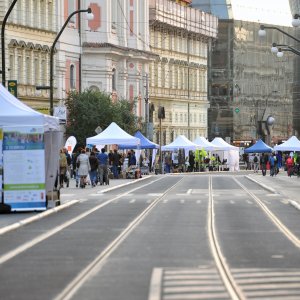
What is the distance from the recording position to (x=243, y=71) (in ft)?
480

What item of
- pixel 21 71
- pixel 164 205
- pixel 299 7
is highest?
pixel 299 7

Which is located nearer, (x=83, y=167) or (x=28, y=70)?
(x=83, y=167)

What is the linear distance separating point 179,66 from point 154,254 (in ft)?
366

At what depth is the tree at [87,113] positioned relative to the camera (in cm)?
8762

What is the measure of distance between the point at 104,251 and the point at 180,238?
316 centimetres

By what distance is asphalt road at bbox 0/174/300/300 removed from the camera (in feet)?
49.7

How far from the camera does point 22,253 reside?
66.9 feet

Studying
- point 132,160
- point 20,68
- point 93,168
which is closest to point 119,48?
point 20,68

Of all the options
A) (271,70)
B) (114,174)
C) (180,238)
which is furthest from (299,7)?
(180,238)

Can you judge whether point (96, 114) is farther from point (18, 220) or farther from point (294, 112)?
point (294, 112)

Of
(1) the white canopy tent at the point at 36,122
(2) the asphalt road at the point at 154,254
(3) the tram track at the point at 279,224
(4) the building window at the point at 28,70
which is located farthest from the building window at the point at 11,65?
(2) the asphalt road at the point at 154,254

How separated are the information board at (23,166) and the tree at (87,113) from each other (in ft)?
177

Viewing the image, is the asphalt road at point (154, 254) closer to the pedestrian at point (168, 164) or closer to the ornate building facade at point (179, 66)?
the pedestrian at point (168, 164)

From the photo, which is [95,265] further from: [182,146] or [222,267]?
[182,146]
